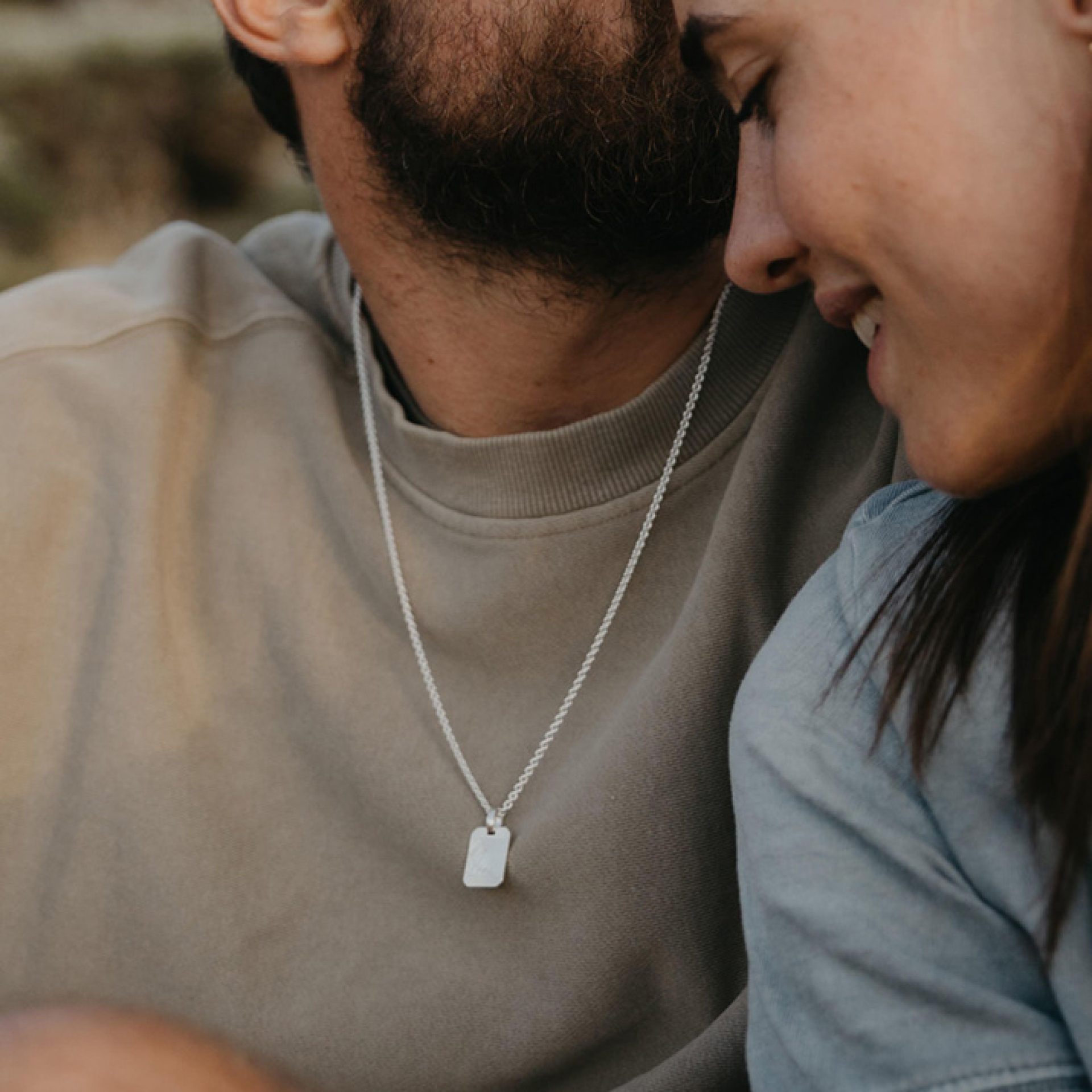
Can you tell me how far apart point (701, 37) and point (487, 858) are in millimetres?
956

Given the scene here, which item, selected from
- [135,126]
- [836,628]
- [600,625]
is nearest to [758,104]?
[836,628]

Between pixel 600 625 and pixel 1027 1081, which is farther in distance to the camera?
pixel 600 625

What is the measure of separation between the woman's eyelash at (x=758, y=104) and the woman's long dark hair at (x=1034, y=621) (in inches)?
11.5

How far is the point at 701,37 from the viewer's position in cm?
121

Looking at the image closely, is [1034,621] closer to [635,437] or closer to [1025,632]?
[1025,632]

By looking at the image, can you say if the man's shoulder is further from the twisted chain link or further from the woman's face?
the woman's face

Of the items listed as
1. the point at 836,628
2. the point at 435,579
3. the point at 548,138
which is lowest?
the point at 435,579

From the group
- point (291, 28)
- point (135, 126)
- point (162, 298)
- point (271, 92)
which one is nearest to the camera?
point (291, 28)

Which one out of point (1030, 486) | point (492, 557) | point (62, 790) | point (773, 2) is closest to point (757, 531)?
point (492, 557)

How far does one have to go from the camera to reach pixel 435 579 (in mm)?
1940

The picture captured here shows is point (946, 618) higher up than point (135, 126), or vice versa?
point (946, 618)

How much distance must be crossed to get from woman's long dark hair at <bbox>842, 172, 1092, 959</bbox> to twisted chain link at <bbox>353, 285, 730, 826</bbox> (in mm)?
623

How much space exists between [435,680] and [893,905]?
90cm

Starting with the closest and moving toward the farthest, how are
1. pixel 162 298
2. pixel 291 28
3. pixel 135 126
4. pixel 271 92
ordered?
1. pixel 291 28
2. pixel 162 298
3. pixel 271 92
4. pixel 135 126
